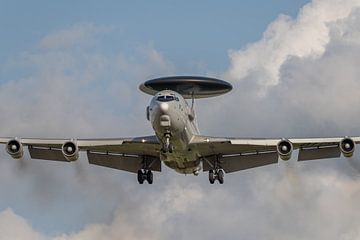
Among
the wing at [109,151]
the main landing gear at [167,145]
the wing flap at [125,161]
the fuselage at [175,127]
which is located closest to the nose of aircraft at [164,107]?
the fuselage at [175,127]

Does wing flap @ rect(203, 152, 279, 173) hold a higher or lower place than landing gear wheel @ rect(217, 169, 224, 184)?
higher

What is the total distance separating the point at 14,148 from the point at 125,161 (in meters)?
9.85

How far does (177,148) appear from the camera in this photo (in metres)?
83.2

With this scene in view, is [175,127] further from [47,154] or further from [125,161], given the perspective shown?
[47,154]

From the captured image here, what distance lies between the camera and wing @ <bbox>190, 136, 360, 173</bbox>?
8462cm

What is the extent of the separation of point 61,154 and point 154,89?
12.8 meters

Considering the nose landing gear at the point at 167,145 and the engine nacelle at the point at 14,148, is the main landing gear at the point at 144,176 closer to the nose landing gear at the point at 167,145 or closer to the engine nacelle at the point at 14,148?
the nose landing gear at the point at 167,145

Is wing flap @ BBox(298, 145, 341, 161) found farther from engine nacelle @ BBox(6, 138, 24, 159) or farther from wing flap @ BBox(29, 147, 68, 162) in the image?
engine nacelle @ BBox(6, 138, 24, 159)

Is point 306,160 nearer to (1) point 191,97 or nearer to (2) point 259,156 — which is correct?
(2) point 259,156

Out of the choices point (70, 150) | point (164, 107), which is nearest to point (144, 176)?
point (70, 150)

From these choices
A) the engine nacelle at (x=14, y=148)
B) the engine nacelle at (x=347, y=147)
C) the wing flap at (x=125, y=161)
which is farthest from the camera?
the wing flap at (x=125, y=161)

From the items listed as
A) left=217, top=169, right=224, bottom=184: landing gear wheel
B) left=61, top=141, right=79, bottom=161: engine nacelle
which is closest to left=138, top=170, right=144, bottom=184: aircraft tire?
left=217, top=169, right=224, bottom=184: landing gear wheel

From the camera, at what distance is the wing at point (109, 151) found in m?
85.4

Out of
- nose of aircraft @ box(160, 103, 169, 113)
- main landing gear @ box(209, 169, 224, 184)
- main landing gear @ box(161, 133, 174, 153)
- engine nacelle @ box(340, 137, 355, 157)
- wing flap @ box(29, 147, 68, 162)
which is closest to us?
nose of aircraft @ box(160, 103, 169, 113)
